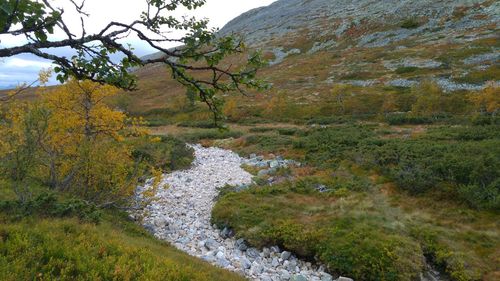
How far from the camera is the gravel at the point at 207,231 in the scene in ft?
40.1

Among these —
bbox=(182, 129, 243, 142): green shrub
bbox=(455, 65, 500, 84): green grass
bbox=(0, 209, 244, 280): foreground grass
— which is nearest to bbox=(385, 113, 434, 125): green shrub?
bbox=(182, 129, 243, 142): green shrub

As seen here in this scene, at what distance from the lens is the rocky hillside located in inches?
2594

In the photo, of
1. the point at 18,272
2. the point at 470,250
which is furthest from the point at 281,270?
the point at 18,272

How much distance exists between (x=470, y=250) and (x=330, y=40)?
349ft

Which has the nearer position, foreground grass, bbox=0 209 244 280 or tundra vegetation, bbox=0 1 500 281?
tundra vegetation, bbox=0 1 500 281

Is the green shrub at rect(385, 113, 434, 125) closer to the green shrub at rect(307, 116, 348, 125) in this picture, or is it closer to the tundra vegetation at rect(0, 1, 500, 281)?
the green shrub at rect(307, 116, 348, 125)

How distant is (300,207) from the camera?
1656cm

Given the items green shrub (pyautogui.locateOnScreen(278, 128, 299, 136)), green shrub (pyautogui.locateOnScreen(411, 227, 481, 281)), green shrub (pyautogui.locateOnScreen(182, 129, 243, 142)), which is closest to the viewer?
green shrub (pyautogui.locateOnScreen(411, 227, 481, 281))

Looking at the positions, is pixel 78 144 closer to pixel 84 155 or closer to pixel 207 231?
pixel 84 155

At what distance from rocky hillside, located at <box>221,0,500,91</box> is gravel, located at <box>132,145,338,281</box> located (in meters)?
47.5

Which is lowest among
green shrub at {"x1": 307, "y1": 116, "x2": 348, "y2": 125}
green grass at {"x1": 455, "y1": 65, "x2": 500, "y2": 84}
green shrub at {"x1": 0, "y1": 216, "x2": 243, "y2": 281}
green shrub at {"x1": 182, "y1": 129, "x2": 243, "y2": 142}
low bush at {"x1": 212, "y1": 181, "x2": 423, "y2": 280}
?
green grass at {"x1": 455, "y1": 65, "x2": 500, "y2": 84}

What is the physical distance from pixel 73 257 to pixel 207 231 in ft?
27.6

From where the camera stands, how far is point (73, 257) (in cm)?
745

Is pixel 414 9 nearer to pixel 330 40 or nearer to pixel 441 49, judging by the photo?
pixel 330 40
